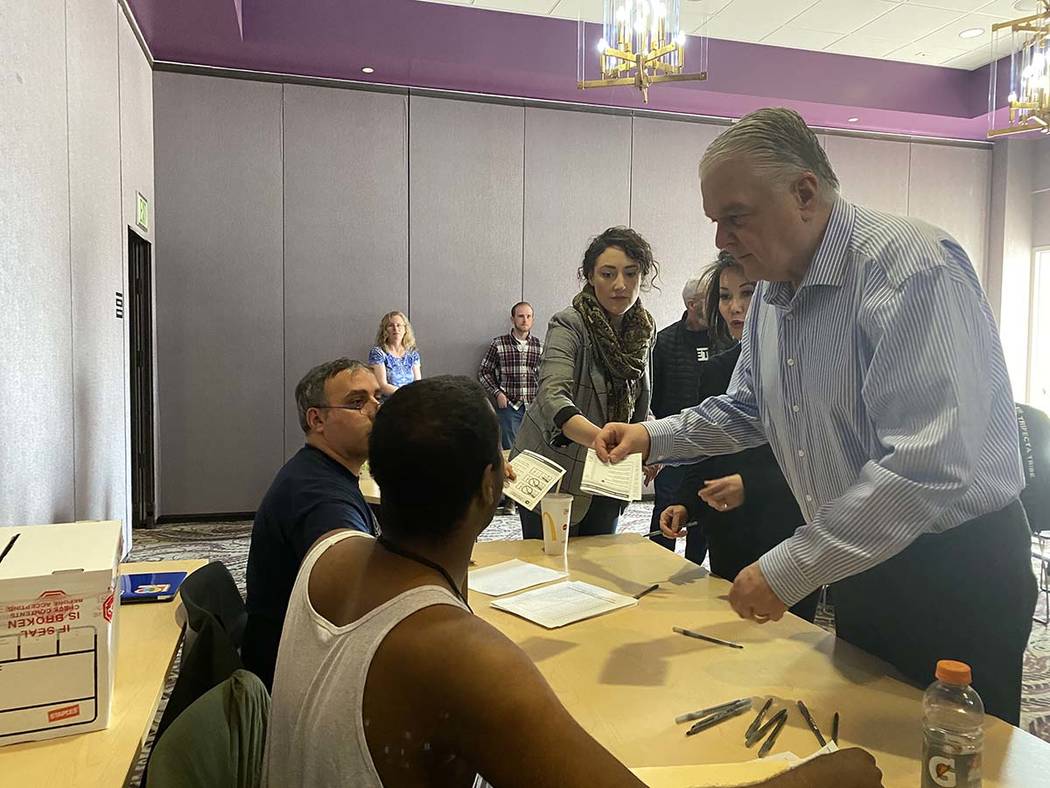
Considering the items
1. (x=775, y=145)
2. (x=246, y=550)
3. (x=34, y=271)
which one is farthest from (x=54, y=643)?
(x=246, y=550)

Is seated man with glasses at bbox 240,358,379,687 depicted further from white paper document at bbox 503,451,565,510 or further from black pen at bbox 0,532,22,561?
black pen at bbox 0,532,22,561

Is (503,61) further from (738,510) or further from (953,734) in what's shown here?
(953,734)

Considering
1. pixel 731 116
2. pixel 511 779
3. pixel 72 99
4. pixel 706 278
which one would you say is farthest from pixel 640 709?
pixel 731 116

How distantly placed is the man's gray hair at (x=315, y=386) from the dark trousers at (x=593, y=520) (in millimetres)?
727

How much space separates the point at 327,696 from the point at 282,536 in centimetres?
96

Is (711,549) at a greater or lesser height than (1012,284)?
lesser

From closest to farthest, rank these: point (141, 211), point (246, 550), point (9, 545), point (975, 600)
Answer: point (975, 600) < point (9, 545) < point (246, 550) < point (141, 211)

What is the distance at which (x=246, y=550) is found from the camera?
5055 millimetres

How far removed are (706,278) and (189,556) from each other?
357cm

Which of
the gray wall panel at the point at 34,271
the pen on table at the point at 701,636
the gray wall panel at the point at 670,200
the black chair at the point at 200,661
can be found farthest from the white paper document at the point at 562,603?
the gray wall panel at the point at 670,200

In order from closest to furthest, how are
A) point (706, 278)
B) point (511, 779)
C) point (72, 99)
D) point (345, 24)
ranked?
1. point (511, 779)
2. point (706, 278)
3. point (72, 99)
4. point (345, 24)

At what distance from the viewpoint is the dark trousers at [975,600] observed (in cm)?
129

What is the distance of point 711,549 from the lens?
7.34 ft

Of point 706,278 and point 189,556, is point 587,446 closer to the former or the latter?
point 706,278
